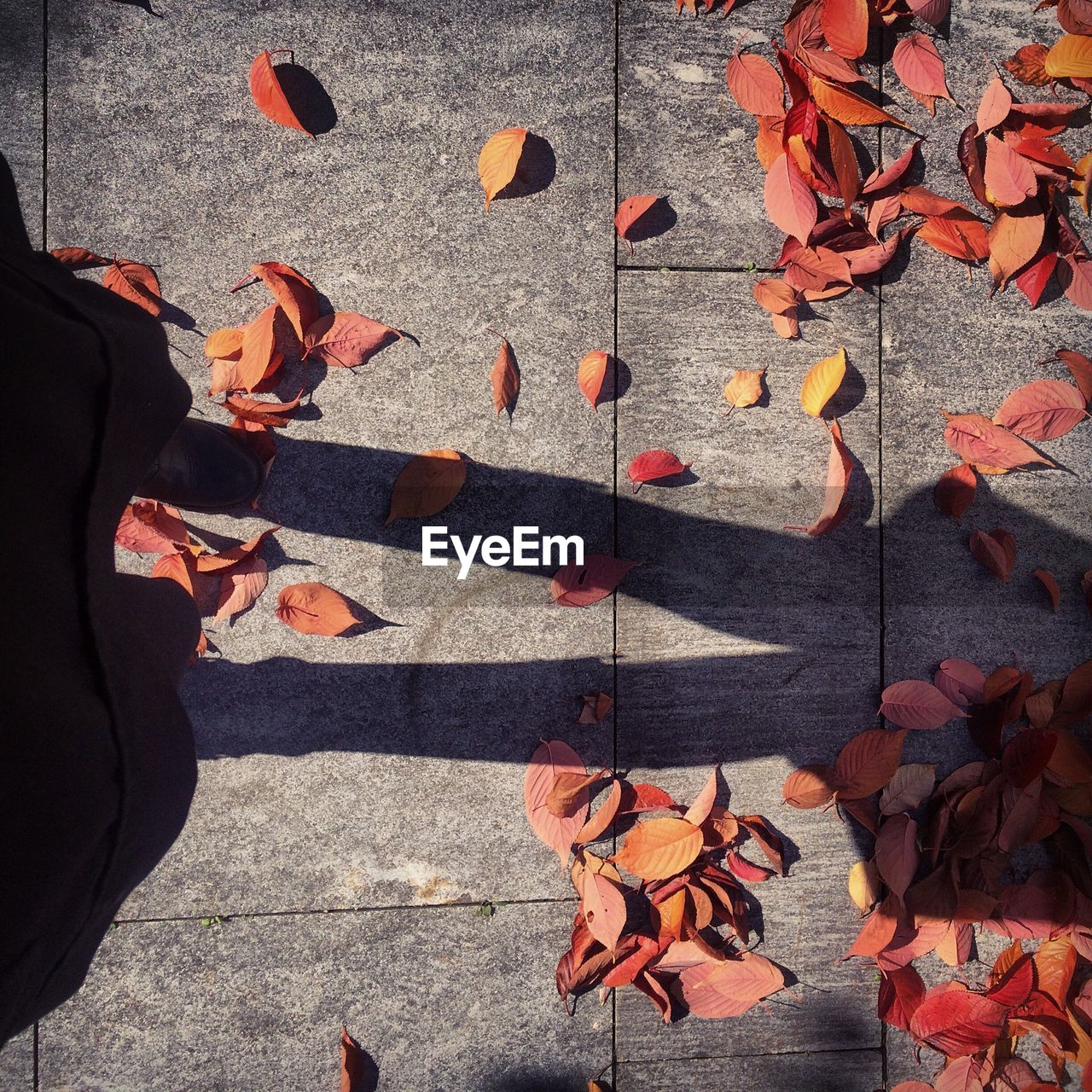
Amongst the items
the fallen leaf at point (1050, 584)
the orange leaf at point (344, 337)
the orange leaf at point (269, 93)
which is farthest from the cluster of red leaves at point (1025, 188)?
the orange leaf at point (269, 93)

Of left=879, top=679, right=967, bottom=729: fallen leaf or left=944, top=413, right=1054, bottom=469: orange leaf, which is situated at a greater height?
left=944, top=413, right=1054, bottom=469: orange leaf

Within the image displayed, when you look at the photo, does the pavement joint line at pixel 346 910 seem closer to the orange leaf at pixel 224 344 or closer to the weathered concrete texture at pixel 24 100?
the orange leaf at pixel 224 344

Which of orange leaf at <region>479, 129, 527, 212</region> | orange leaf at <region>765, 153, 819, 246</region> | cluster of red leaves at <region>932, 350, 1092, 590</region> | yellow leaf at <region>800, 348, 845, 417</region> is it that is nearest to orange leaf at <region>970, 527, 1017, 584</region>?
cluster of red leaves at <region>932, 350, 1092, 590</region>

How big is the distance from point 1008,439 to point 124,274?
267 cm

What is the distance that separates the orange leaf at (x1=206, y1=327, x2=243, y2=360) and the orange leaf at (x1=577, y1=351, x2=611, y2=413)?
3.27ft

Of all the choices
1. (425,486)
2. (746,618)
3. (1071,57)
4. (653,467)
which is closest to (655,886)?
(746,618)

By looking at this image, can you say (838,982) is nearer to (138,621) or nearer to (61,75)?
(138,621)

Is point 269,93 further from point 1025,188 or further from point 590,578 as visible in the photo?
point 1025,188

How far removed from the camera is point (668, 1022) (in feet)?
7.12

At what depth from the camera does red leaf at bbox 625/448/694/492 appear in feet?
7.09

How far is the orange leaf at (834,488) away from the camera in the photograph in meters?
2.17

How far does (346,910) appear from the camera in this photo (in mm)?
2119

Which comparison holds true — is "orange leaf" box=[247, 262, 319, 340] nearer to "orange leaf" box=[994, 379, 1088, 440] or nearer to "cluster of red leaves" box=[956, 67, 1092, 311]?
"cluster of red leaves" box=[956, 67, 1092, 311]

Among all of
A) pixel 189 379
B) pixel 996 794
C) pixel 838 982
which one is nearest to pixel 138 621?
pixel 189 379
